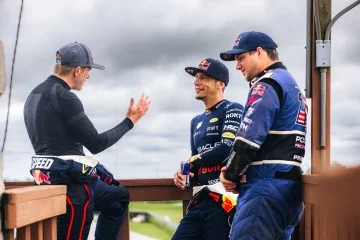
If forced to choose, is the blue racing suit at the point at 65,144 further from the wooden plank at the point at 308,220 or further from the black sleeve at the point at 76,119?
the wooden plank at the point at 308,220

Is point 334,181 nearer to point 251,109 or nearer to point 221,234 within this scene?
point 251,109

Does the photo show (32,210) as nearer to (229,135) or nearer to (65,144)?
(65,144)

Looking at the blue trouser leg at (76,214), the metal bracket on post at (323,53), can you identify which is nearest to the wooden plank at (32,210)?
the blue trouser leg at (76,214)

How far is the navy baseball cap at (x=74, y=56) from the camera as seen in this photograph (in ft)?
12.5

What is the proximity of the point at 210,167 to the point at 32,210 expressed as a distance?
5.13ft

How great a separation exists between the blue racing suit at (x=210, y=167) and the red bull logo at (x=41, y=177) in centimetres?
88

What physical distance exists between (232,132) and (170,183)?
96cm

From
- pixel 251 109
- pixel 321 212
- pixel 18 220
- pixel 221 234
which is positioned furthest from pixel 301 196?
pixel 18 220

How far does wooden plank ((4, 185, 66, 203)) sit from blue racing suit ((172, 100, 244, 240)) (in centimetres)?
123

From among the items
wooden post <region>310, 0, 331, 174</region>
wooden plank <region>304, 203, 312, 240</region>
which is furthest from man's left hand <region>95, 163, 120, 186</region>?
wooden post <region>310, 0, 331, 174</region>

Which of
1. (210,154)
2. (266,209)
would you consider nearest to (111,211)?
(210,154)

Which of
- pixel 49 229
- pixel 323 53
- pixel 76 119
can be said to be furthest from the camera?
pixel 323 53

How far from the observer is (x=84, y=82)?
12.7ft

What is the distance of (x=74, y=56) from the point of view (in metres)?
3.81
